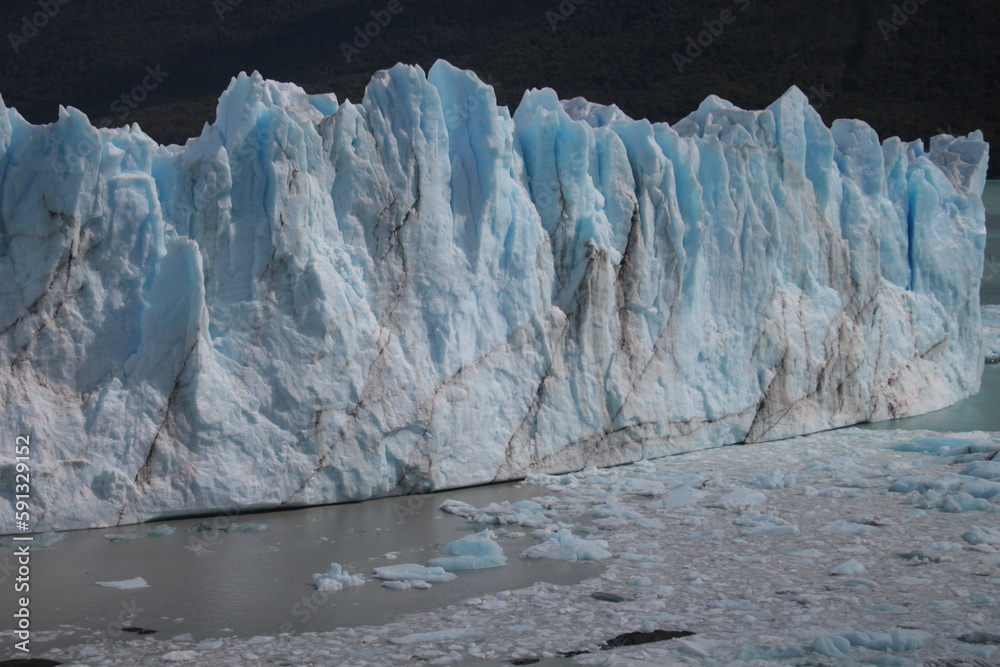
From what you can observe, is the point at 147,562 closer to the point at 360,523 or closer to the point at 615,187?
the point at 360,523

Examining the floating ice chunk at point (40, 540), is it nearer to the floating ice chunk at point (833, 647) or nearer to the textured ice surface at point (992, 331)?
the floating ice chunk at point (833, 647)

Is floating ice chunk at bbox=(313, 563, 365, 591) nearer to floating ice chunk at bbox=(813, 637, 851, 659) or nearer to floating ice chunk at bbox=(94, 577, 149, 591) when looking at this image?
floating ice chunk at bbox=(94, 577, 149, 591)

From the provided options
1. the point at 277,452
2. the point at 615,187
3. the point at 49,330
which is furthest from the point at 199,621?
the point at 615,187

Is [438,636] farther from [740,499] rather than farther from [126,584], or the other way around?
[740,499]

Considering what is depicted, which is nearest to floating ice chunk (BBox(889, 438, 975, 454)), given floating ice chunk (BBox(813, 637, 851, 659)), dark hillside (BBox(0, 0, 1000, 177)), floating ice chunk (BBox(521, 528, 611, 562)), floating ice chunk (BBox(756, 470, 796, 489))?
floating ice chunk (BBox(756, 470, 796, 489))

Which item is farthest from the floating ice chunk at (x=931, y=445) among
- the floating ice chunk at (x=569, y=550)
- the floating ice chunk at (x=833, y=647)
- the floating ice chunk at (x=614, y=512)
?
the floating ice chunk at (x=833, y=647)

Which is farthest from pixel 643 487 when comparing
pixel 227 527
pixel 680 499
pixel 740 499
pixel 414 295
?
pixel 227 527

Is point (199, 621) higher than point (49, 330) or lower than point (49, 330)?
lower
